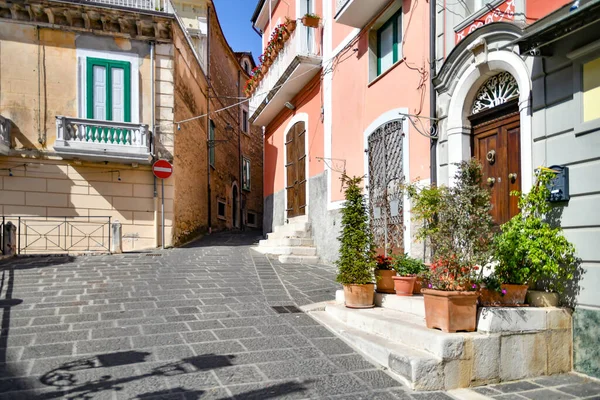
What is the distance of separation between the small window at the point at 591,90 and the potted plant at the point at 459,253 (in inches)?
46.2

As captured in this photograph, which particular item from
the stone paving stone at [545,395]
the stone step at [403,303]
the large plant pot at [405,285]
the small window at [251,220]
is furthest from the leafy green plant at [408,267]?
the small window at [251,220]

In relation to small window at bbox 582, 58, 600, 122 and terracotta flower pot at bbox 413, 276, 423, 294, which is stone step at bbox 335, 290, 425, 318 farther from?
small window at bbox 582, 58, 600, 122

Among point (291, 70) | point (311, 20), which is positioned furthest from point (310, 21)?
point (291, 70)

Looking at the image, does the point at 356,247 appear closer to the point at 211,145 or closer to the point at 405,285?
the point at 405,285

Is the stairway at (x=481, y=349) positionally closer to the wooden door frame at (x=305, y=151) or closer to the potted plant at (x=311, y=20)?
the wooden door frame at (x=305, y=151)

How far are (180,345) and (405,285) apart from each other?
274 centimetres

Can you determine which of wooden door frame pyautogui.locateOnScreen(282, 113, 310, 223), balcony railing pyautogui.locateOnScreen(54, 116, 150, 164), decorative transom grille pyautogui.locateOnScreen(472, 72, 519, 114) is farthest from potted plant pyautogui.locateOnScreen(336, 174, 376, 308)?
balcony railing pyautogui.locateOnScreen(54, 116, 150, 164)

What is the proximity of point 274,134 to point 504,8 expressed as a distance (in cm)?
1054

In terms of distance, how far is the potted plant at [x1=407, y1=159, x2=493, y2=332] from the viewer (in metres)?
3.95

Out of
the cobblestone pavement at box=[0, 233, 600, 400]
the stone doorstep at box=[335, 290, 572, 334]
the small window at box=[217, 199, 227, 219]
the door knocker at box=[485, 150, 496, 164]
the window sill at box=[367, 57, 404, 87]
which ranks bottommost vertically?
the cobblestone pavement at box=[0, 233, 600, 400]

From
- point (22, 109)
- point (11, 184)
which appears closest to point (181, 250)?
point (11, 184)

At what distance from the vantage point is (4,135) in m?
11.8

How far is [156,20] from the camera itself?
43.4 ft

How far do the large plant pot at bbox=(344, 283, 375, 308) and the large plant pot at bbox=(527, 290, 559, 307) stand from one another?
1846 mm
